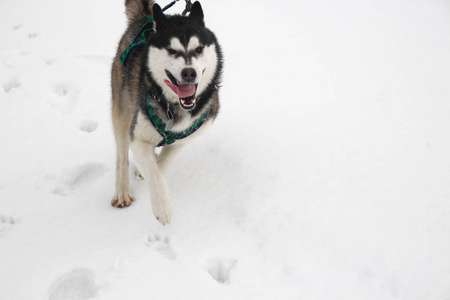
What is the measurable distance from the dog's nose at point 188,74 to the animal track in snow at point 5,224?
1730 mm

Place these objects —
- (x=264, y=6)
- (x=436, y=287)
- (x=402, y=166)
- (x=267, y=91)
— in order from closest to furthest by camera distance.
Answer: (x=436, y=287), (x=402, y=166), (x=267, y=91), (x=264, y=6)

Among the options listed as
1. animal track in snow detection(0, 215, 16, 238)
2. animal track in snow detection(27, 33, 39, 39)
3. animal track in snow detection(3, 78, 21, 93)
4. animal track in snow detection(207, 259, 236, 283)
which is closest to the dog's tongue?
animal track in snow detection(207, 259, 236, 283)

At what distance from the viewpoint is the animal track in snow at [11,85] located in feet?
12.5

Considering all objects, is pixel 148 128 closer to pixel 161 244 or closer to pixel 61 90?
pixel 161 244

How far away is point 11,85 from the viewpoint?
12.7ft

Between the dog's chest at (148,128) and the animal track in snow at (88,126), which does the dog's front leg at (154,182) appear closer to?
the dog's chest at (148,128)

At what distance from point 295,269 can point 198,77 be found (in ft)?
4.40

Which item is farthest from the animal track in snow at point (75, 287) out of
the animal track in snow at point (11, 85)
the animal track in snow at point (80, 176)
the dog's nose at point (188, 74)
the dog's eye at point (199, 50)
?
the animal track in snow at point (11, 85)

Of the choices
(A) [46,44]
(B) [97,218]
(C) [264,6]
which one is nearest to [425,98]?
(B) [97,218]

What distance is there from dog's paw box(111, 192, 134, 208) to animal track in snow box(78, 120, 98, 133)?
1.17 m

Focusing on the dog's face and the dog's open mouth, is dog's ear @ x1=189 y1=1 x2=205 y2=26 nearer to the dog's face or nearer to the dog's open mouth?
the dog's face

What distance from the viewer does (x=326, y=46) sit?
4.62 meters

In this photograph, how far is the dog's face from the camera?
6.17ft

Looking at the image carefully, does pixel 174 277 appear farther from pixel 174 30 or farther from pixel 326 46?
pixel 326 46
